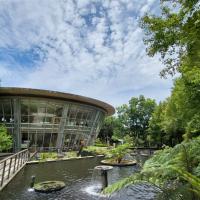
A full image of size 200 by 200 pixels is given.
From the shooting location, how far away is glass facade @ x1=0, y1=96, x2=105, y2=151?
27578 millimetres

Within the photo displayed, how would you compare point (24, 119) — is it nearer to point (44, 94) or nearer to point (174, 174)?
point (44, 94)

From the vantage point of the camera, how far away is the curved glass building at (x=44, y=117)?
89.9 feet

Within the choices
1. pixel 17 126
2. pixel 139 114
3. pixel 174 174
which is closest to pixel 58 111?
pixel 17 126

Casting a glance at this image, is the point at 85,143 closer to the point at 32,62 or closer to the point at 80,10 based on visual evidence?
the point at 32,62

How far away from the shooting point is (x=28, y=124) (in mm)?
28078

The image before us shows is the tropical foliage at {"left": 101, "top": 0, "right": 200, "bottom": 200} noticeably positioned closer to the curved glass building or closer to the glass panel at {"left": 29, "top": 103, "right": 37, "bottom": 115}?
the curved glass building

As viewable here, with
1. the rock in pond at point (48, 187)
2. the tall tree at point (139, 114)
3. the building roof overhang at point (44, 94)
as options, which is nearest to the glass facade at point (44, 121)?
the building roof overhang at point (44, 94)

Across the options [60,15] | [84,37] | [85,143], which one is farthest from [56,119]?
[60,15]

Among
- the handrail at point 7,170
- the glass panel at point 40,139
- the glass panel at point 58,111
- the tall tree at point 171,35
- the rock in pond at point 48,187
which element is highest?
the glass panel at point 58,111

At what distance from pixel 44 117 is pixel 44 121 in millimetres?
532

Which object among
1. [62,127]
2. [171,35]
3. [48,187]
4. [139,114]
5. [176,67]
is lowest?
[48,187]

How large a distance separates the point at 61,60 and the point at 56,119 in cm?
1374

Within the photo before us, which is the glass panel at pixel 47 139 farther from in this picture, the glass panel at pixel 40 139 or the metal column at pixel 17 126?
the metal column at pixel 17 126

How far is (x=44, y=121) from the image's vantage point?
2894 centimetres
